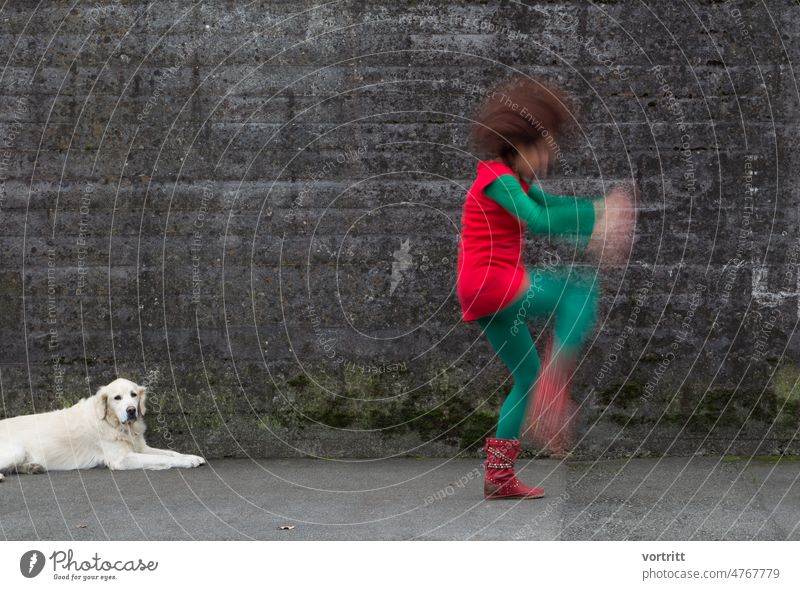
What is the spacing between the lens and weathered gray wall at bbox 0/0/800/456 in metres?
6.39

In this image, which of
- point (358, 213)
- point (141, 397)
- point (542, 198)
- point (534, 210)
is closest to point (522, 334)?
point (534, 210)

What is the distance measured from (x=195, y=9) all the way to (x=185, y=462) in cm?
284

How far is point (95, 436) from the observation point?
6504mm

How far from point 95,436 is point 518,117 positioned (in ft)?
11.0

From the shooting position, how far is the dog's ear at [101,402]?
6459mm

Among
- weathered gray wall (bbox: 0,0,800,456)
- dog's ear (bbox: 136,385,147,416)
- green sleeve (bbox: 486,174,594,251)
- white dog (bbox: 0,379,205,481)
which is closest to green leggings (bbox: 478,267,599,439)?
green sleeve (bbox: 486,174,594,251)

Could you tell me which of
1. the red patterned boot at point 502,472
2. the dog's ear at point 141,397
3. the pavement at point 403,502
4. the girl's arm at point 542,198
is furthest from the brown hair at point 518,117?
the dog's ear at point 141,397

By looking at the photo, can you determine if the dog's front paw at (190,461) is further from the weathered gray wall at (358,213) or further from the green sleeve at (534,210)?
the green sleeve at (534,210)

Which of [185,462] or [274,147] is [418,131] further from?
[185,462]

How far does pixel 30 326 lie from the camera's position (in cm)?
664

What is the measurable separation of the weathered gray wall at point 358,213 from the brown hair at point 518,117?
127 millimetres

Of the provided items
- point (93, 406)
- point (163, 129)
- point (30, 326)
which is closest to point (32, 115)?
point (163, 129)

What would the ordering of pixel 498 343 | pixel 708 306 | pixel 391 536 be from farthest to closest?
1. pixel 708 306
2. pixel 498 343
3. pixel 391 536

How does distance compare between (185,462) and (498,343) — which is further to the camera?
(185,462)
